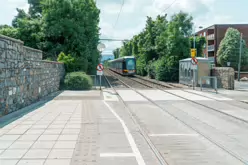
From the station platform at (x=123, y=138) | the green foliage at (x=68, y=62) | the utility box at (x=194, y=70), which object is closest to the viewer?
the station platform at (x=123, y=138)

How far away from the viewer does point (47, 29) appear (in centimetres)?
2977

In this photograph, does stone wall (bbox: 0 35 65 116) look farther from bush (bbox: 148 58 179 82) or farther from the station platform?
bush (bbox: 148 58 179 82)

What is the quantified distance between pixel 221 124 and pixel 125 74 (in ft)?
135

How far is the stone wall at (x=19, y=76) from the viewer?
973 centimetres

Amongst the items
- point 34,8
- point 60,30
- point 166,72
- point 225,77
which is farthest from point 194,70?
point 34,8

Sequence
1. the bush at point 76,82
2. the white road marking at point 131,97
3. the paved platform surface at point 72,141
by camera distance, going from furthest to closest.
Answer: the bush at point 76,82 < the white road marking at point 131,97 < the paved platform surface at point 72,141

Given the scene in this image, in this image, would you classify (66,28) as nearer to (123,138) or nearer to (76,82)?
(76,82)

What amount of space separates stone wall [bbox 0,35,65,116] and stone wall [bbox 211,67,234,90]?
13.7 meters

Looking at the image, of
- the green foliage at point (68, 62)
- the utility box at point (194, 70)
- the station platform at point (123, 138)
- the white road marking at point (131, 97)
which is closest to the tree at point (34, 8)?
the green foliage at point (68, 62)

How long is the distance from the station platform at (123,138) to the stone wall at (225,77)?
1225 cm

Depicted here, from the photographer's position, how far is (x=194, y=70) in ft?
80.7

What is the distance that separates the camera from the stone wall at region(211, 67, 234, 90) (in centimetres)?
2295

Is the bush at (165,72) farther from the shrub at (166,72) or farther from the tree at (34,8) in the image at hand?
the tree at (34,8)

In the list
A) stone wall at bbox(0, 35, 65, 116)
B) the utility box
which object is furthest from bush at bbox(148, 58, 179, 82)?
stone wall at bbox(0, 35, 65, 116)
